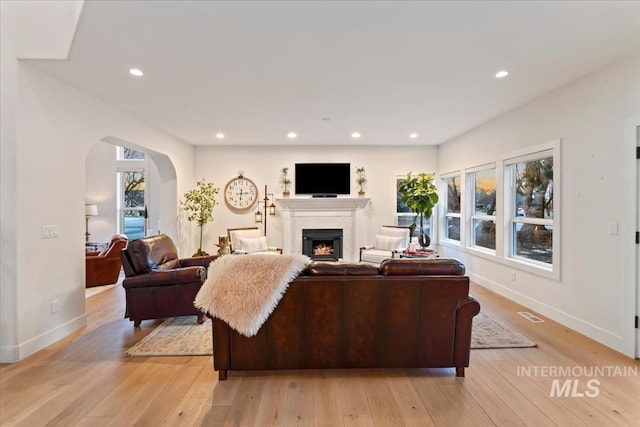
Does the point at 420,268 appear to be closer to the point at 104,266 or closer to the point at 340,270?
the point at 340,270

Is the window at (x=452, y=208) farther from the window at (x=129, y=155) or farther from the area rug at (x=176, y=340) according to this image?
the window at (x=129, y=155)

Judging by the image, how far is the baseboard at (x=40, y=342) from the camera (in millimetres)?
2621

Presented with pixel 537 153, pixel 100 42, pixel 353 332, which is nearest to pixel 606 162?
pixel 537 153

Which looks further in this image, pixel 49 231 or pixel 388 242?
pixel 388 242

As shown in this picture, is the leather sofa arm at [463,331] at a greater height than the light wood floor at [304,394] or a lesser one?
greater

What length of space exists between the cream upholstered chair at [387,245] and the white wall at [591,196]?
86.6 inches

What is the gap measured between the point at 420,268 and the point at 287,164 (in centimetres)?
468

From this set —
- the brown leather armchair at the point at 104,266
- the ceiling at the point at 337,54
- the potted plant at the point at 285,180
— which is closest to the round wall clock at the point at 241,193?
the potted plant at the point at 285,180

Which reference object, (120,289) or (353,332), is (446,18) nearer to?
(353,332)

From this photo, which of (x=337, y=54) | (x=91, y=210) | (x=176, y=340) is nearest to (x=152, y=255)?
(x=176, y=340)

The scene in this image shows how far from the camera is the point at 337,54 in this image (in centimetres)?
259

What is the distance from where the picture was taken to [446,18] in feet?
6.87

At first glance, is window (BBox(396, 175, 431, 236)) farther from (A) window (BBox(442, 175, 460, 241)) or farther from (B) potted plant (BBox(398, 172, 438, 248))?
(B) potted plant (BBox(398, 172, 438, 248))

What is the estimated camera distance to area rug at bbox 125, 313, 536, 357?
9.11 ft
